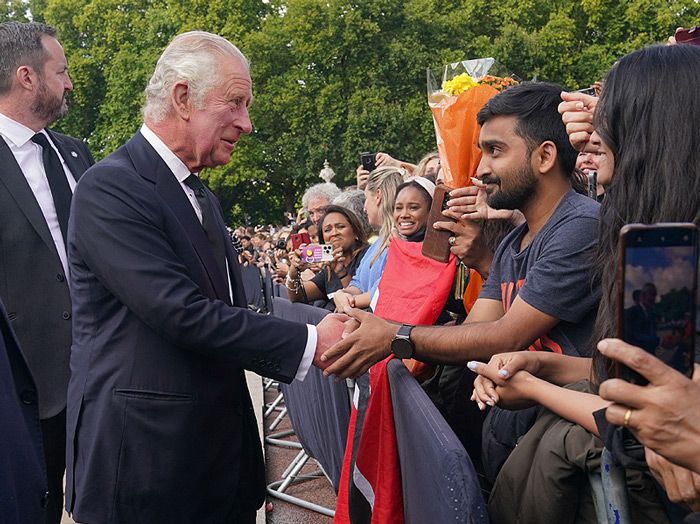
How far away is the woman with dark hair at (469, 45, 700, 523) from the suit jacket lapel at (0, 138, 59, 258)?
257cm

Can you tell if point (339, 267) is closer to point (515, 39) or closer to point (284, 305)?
point (284, 305)

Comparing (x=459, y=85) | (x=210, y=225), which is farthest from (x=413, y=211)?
(x=210, y=225)

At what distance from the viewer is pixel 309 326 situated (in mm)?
3197

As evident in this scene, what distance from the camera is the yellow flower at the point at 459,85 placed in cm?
384

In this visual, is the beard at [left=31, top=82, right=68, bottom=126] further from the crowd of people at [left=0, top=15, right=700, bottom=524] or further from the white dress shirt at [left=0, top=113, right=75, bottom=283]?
the crowd of people at [left=0, top=15, right=700, bottom=524]

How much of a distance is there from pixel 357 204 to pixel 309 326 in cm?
510

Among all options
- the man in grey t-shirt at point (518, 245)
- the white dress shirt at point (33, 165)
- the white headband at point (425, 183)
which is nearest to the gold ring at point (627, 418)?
the man in grey t-shirt at point (518, 245)

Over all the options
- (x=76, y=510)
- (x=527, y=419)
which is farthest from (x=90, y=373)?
(x=527, y=419)

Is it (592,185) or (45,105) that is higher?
(45,105)

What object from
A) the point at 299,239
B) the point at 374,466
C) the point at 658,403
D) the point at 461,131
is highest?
the point at 461,131

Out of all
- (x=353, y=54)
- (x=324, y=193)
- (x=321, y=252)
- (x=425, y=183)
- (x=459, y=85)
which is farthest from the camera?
(x=353, y=54)

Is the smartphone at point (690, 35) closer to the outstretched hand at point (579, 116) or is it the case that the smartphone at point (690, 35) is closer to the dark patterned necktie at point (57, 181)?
the outstretched hand at point (579, 116)

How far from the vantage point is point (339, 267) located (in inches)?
305

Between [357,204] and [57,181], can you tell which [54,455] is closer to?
[57,181]
